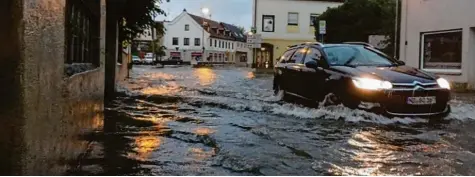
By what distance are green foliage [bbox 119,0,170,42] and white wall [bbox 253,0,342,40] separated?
3894cm

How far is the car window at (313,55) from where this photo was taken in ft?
35.1

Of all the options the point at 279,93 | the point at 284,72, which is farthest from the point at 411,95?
the point at 279,93

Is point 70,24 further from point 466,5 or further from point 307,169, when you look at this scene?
point 466,5

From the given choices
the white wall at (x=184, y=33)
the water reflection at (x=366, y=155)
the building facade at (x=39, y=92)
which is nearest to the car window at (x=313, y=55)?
the water reflection at (x=366, y=155)

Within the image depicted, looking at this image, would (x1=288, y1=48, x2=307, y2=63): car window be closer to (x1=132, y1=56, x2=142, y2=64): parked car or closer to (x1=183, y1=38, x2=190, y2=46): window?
(x1=132, y1=56, x2=142, y2=64): parked car

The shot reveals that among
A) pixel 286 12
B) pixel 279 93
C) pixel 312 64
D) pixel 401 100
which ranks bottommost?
pixel 279 93

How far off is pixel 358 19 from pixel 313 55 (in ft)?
85.0

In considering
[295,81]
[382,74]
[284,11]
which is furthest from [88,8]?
[284,11]

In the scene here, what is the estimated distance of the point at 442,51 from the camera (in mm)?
20031

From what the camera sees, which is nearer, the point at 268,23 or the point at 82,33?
the point at 82,33

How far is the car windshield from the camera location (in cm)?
1013

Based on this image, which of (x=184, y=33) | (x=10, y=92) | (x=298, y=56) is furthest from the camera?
(x=184, y=33)

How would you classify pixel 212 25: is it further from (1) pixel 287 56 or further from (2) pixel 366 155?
(2) pixel 366 155

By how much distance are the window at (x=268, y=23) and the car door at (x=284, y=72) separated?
41.3m
